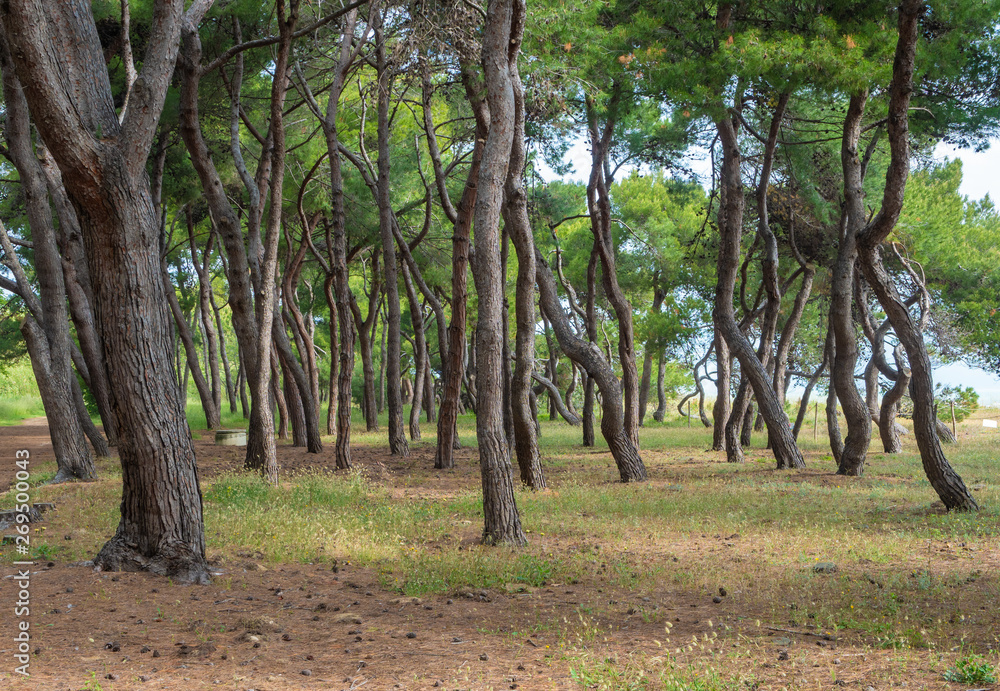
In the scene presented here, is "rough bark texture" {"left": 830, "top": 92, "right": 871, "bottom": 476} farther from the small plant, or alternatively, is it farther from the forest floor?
→ the small plant

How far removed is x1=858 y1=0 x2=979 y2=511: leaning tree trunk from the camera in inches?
326

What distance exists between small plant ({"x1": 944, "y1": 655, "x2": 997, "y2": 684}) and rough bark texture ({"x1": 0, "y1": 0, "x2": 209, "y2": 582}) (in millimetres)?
4949

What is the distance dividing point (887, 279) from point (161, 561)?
843cm

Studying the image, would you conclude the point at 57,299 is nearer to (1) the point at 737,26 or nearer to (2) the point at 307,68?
(2) the point at 307,68

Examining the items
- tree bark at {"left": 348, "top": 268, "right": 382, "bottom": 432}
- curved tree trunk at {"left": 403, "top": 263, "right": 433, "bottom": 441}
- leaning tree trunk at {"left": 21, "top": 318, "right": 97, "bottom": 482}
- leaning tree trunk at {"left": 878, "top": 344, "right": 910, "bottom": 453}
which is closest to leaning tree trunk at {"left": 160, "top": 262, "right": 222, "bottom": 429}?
tree bark at {"left": 348, "top": 268, "right": 382, "bottom": 432}

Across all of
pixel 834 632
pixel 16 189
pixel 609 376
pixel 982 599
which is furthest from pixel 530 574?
pixel 16 189

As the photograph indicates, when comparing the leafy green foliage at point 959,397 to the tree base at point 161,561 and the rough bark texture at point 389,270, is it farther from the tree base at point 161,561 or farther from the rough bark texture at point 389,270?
the tree base at point 161,561

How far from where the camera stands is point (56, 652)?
14.1ft

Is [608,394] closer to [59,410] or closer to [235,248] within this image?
[235,248]

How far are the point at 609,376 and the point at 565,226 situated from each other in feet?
51.0

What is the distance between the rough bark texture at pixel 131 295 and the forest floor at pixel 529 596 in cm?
38

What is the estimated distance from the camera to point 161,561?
19.4 ft

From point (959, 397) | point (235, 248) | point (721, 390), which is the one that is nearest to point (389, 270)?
point (235, 248)

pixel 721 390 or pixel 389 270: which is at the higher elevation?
pixel 389 270
